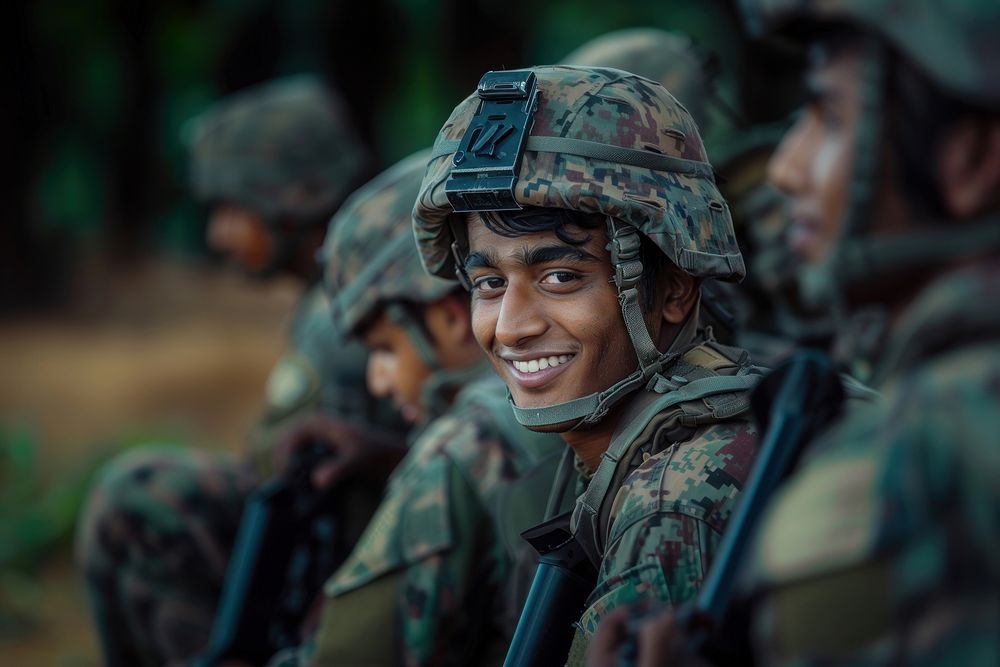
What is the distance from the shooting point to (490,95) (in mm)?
2969

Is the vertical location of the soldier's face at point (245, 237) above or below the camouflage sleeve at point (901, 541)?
below

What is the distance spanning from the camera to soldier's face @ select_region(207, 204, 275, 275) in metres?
6.62

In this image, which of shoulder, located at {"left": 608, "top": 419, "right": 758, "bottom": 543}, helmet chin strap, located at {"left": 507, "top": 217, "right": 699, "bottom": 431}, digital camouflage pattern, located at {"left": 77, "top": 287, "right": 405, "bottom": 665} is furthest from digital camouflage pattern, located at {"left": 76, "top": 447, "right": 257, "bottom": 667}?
shoulder, located at {"left": 608, "top": 419, "right": 758, "bottom": 543}

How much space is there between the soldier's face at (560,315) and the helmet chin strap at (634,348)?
25mm

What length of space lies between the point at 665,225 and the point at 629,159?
15 cm

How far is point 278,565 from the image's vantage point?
16.3ft

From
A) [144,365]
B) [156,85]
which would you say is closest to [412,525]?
[144,365]

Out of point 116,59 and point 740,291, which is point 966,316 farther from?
point 116,59

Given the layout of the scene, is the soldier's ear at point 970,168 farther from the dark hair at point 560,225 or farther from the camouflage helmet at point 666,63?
the camouflage helmet at point 666,63

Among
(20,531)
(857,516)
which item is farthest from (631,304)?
(20,531)

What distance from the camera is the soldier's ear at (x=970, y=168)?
1985 mm

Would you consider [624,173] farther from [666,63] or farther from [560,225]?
[666,63]

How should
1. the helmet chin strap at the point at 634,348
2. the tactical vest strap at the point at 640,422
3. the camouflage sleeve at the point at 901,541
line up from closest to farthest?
the camouflage sleeve at the point at 901,541, the tactical vest strap at the point at 640,422, the helmet chin strap at the point at 634,348

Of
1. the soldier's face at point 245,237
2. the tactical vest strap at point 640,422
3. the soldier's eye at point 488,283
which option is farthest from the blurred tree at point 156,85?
the tactical vest strap at point 640,422
